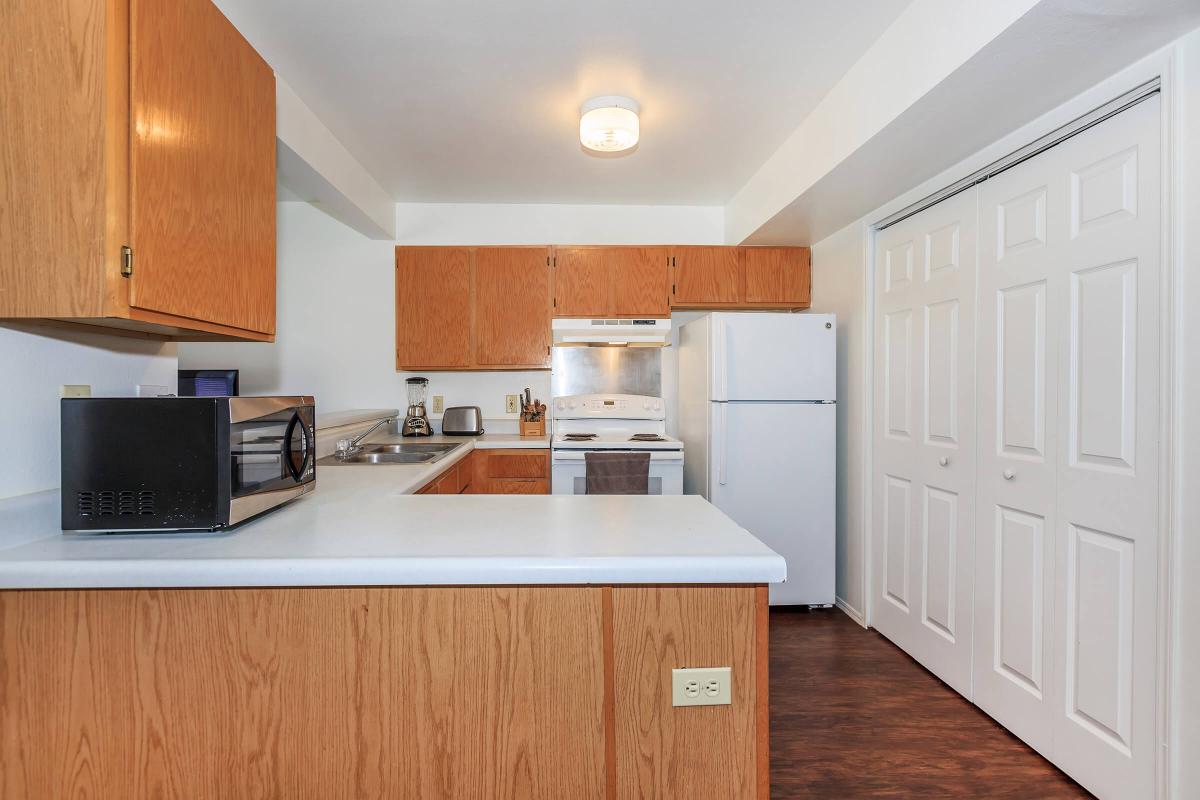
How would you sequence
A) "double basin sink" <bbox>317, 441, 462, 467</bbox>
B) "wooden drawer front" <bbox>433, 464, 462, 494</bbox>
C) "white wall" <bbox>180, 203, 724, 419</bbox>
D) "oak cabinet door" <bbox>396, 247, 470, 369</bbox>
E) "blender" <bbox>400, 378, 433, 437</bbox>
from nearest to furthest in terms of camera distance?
"wooden drawer front" <bbox>433, 464, 462, 494</bbox> < "double basin sink" <bbox>317, 441, 462, 467</bbox> < "blender" <bbox>400, 378, 433, 437</bbox> < "oak cabinet door" <bbox>396, 247, 470, 369</bbox> < "white wall" <bbox>180, 203, 724, 419</bbox>

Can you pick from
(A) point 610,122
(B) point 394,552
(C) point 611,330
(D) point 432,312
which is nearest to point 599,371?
(C) point 611,330

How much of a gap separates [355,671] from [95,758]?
46 centimetres

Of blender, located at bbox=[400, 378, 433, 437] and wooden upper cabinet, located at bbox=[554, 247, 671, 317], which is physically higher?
wooden upper cabinet, located at bbox=[554, 247, 671, 317]

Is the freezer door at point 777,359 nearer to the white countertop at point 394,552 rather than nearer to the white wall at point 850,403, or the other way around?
the white wall at point 850,403

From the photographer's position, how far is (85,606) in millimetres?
1020

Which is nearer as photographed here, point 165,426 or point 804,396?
point 165,426

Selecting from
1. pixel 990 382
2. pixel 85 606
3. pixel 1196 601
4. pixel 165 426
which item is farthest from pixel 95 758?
pixel 990 382

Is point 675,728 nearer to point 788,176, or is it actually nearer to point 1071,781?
point 1071,781

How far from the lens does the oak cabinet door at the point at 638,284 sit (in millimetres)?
3668

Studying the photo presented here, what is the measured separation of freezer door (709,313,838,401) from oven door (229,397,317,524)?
2154mm

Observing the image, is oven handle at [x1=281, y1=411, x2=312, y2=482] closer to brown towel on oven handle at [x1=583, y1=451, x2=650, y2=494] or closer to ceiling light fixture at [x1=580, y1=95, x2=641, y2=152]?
ceiling light fixture at [x1=580, y1=95, x2=641, y2=152]

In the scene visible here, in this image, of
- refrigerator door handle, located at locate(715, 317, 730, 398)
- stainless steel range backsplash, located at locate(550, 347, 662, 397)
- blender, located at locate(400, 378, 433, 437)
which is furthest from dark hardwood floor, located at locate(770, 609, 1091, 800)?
blender, located at locate(400, 378, 433, 437)

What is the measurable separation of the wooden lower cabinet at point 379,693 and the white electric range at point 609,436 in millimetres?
2193

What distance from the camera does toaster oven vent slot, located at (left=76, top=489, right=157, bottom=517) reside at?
3.74 feet
